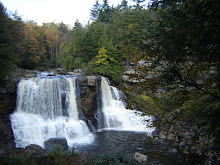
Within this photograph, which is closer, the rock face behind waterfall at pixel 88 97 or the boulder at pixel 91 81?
the rock face behind waterfall at pixel 88 97

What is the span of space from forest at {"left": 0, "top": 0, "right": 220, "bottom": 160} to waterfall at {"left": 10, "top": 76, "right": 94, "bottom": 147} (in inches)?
97.4

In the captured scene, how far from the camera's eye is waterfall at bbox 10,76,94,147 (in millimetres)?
12836

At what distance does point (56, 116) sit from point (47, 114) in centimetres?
76

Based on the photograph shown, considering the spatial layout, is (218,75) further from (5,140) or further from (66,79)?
(66,79)

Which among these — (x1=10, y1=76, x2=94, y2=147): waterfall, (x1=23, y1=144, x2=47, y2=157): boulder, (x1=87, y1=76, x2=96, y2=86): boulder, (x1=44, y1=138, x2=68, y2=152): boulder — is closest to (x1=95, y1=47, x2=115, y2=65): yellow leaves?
(x1=87, y1=76, x2=96, y2=86): boulder

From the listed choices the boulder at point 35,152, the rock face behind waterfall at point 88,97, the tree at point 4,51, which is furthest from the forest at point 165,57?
the boulder at point 35,152

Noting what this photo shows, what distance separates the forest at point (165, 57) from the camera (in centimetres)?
335

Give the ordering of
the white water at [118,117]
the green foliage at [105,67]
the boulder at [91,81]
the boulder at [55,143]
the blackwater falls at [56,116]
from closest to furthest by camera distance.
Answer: the boulder at [55,143] < the blackwater falls at [56,116] < the white water at [118,117] < the boulder at [91,81] < the green foliage at [105,67]

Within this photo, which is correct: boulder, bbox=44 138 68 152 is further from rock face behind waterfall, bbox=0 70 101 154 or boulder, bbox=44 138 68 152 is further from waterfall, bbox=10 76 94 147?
rock face behind waterfall, bbox=0 70 101 154

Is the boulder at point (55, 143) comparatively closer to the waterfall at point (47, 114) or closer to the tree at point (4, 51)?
the waterfall at point (47, 114)

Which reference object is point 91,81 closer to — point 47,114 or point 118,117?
point 118,117

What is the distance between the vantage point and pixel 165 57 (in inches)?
147

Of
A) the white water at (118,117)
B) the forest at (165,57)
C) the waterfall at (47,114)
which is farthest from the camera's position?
the white water at (118,117)

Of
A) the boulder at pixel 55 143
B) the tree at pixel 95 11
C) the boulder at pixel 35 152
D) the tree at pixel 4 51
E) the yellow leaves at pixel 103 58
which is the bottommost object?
the boulder at pixel 55 143
